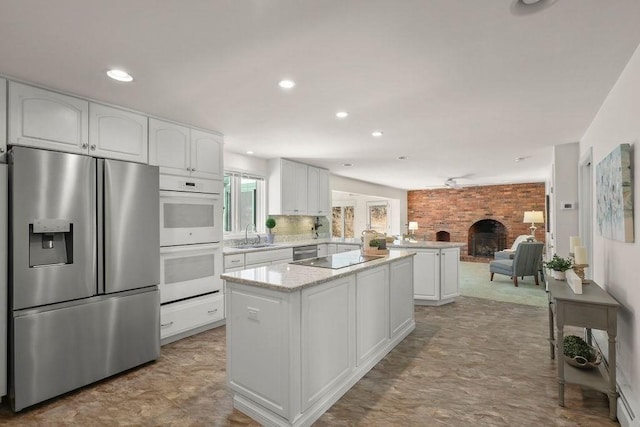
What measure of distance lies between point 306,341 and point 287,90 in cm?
182

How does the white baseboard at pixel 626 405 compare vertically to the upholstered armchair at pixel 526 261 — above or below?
below

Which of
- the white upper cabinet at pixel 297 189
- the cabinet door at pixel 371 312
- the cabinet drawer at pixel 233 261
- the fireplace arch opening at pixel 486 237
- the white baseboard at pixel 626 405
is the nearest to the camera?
the white baseboard at pixel 626 405

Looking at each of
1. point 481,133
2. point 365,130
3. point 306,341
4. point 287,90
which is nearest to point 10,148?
point 287,90

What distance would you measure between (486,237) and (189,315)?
8.84 metres

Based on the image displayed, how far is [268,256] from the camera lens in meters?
4.54

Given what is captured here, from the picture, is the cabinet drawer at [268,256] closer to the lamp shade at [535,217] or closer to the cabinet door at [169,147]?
the cabinet door at [169,147]

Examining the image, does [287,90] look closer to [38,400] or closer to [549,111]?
[549,111]

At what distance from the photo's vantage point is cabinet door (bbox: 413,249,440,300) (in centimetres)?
469

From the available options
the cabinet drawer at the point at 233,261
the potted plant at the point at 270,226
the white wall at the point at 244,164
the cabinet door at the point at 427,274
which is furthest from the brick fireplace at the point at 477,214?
the cabinet drawer at the point at 233,261

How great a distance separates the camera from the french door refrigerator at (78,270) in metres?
2.23

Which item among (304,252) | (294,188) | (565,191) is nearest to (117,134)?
(294,188)

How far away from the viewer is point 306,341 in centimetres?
202

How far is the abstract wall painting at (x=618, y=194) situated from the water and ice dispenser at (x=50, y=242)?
373 cm

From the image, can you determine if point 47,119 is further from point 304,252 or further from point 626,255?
point 626,255
